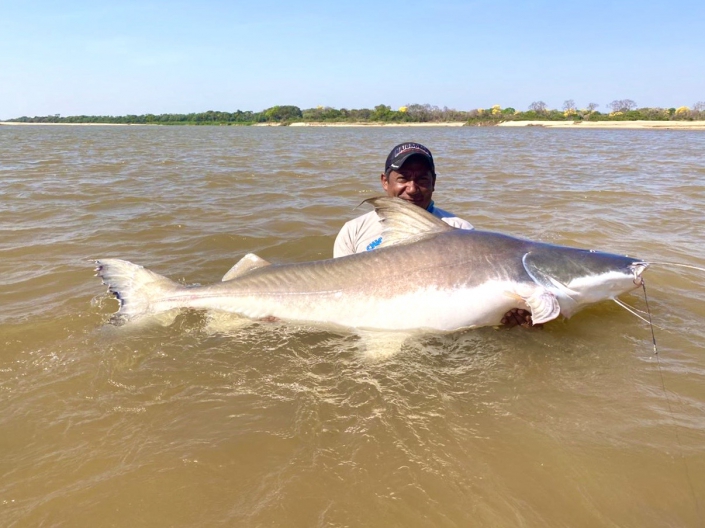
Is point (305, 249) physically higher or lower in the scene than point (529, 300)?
lower

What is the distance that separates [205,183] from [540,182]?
8.54 m

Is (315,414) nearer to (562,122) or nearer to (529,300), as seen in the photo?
(529,300)

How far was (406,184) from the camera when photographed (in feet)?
13.4

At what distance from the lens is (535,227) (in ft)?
22.7

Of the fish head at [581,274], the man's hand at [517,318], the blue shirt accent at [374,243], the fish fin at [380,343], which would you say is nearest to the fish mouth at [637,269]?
the fish head at [581,274]

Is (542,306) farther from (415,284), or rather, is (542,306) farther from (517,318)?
(415,284)

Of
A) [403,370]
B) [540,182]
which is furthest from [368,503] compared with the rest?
[540,182]

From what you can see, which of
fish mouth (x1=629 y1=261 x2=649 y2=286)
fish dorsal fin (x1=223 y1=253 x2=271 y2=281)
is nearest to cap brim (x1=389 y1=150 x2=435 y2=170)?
fish dorsal fin (x1=223 y1=253 x2=271 y2=281)

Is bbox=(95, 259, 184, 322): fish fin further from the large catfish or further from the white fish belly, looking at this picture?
the white fish belly

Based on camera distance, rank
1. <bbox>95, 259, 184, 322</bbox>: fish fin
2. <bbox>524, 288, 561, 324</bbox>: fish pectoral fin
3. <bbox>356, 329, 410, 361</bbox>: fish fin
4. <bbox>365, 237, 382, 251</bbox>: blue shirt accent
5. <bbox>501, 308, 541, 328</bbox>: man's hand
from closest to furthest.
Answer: <bbox>524, 288, 561, 324</bbox>: fish pectoral fin → <bbox>356, 329, 410, 361</bbox>: fish fin → <bbox>501, 308, 541, 328</bbox>: man's hand → <bbox>95, 259, 184, 322</bbox>: fish fin → <bbox>365, 237, 382, 251</bbox>: blue shirt accent

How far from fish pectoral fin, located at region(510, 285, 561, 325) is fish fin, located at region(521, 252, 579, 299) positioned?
6 cm

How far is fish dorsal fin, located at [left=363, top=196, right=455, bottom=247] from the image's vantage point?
3367mm

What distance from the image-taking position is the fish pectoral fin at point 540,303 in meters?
2.99

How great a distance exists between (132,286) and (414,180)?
100 inches
